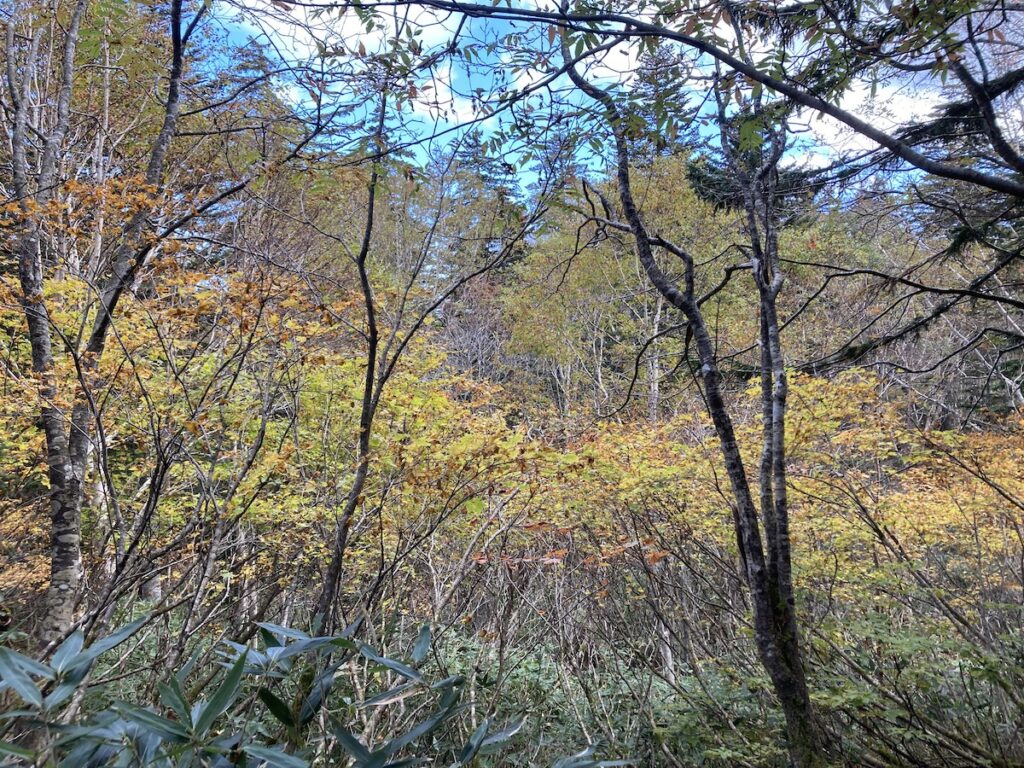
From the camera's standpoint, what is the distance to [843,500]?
5594mm

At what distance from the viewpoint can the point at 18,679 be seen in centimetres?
69

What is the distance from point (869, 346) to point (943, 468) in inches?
137

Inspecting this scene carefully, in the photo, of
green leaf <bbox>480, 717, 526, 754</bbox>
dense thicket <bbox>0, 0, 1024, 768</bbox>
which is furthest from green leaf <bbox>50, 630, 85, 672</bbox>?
green leaf <bbox>480, 717, 526, 754</bbox>

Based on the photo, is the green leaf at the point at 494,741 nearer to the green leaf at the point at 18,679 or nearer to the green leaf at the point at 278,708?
the green leaf at the point at 278,708

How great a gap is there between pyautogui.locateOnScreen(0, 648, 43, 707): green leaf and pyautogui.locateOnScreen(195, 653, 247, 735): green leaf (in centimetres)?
18

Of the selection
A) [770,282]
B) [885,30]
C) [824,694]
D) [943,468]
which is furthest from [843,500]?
[885,30]

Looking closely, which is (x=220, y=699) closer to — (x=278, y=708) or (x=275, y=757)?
(x=275, y=757)

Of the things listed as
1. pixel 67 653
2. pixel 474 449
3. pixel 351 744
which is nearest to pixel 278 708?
pixel 351 744

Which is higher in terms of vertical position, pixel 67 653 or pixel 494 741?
pixel 67 653

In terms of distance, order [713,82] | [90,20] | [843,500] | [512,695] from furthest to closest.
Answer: [843,500], [512,695], [90,20], [713,82]

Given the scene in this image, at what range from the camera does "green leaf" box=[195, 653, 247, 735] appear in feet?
2.28

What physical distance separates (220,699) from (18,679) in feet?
0.78

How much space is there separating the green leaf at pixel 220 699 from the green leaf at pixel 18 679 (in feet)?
0.58

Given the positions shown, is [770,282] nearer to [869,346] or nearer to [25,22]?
[869,346]
